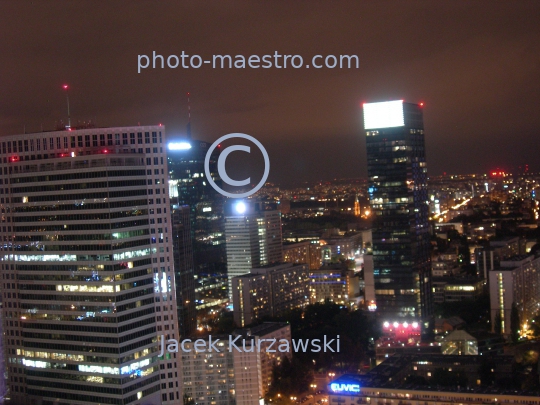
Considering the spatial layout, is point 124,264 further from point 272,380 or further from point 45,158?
point 272,380

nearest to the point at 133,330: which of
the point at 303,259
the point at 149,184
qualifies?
the point at 149,184

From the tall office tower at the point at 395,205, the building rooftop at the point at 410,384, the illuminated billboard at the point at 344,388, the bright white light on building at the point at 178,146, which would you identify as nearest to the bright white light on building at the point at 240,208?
the bright white light on building at the point at 178,146

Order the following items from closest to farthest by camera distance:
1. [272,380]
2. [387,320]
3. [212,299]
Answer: [272,380] < [387,320] < [212,299]

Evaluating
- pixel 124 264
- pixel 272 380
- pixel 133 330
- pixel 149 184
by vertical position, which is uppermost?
pixel 149 184

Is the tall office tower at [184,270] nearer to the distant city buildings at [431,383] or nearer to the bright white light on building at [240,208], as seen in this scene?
the bright white light on building at [240,208]

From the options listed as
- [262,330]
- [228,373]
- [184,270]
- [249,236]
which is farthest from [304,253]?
[228,373]

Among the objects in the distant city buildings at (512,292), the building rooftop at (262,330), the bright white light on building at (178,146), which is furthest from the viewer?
the distant city buildings at (512,292)

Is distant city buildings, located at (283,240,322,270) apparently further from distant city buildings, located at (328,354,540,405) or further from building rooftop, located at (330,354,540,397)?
distant city buildings, located at (328,354,540,405)
